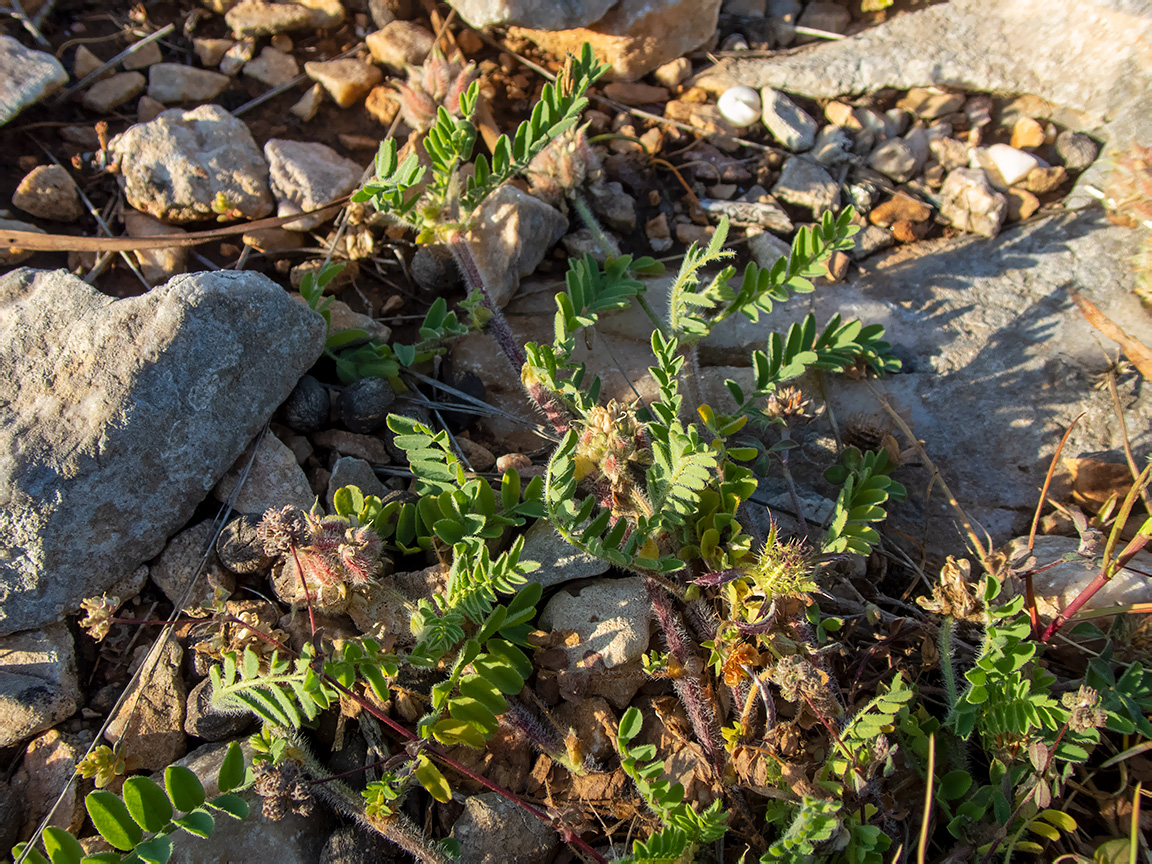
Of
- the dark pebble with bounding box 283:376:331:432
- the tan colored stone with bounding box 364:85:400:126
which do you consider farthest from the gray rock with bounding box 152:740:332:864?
the tan colored stone with bounding box 364:85:400:126

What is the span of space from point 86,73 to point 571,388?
297cm

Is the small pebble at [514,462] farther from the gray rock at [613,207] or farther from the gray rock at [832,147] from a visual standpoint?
the gray rock at [832,147]

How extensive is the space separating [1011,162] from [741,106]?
54.4 inches

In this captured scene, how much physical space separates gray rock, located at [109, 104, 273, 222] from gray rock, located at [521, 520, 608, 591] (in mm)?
2068

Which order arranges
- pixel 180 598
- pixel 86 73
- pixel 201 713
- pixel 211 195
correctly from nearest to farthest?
pixel 201 713
pixel 180 598
pixel 211 195
pixel 86 73

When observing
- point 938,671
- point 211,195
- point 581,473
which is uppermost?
point 211,195

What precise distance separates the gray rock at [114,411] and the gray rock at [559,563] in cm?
114

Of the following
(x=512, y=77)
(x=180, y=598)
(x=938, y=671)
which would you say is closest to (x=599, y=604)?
(x=938, y=671)

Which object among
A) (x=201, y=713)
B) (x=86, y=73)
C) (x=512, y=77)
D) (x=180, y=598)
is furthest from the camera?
(x=512, y=77)

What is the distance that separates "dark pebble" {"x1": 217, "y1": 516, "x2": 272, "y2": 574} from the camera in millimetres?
2510

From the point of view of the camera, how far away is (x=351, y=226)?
3410mm

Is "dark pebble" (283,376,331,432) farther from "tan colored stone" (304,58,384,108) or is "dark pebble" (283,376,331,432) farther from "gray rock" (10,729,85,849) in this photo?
"tan colored stone" (304,58,384,108)

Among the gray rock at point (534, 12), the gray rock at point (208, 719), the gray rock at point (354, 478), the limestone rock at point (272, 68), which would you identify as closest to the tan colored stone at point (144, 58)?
the limestone rock at point (272, 68)

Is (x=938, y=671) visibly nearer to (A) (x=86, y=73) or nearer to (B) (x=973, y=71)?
(B) (x=973, y=71)
